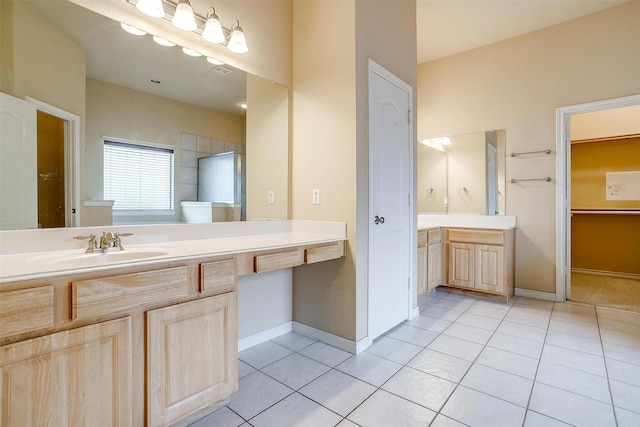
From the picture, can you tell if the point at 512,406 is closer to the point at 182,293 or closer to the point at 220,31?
the point at 182,293

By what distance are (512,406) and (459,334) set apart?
3.04ft

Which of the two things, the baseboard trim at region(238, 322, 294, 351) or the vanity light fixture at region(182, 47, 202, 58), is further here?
the baseboard trim at region(238, 322, 294, 351)

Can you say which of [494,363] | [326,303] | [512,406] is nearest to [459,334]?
[494,363]

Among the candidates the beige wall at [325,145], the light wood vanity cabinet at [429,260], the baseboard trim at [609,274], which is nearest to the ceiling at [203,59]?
the beige wall at [325,145]

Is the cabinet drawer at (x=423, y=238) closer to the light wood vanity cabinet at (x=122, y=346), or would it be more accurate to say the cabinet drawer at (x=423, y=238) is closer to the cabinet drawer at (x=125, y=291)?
the light wood vanity cabinet at (x=122, y=346)

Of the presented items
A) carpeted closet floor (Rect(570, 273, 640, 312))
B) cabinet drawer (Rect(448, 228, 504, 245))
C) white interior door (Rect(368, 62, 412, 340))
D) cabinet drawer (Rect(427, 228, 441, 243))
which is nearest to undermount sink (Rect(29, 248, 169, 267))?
white interior door (Rect(368, 62, 412, 340))

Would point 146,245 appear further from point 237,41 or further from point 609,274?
point 609,274

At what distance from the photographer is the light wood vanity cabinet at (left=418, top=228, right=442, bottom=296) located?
319 cm

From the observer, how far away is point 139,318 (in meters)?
1.25

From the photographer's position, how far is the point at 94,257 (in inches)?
56.6

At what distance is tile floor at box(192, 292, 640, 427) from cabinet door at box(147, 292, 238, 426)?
0.65 ft

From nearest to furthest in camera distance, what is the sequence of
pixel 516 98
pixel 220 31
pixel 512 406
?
pixel 512 406, pixel 220 31, pixel 516 98

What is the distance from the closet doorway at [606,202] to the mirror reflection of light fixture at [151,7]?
15.2ft

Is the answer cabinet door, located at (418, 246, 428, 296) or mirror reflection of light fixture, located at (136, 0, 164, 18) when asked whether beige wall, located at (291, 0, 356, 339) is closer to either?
mirror reflection of light fixture, located at (136, 0, 164, 18)
